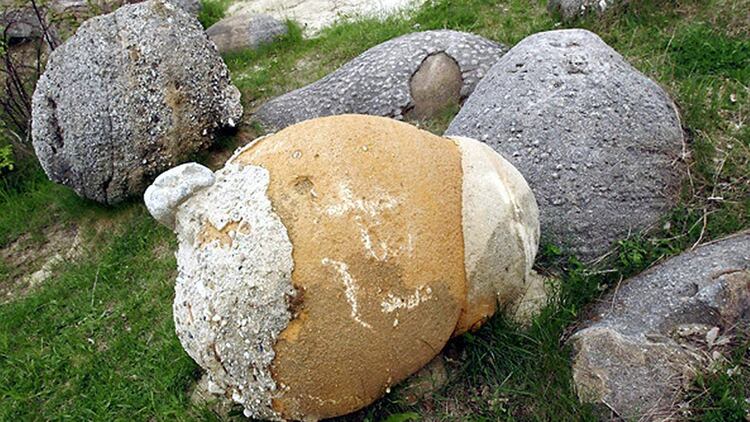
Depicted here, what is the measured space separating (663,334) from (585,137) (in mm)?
1204

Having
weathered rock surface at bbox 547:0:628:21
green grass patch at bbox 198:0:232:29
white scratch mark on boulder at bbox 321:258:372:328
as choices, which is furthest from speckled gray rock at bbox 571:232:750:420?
green grass patch at bbox 198:0:232:29

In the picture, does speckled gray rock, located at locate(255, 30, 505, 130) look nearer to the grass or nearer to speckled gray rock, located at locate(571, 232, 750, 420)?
the grass

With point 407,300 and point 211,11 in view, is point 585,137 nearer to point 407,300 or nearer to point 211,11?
point 407,300

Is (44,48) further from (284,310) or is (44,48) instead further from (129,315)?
(284,310)

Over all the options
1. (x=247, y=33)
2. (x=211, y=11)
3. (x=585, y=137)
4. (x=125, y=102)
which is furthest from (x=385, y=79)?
(x=211, y=11)

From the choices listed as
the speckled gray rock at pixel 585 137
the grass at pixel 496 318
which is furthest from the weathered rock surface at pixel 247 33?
the speckled gray rock at pixel 585 137

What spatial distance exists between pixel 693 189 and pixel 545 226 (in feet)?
2.88

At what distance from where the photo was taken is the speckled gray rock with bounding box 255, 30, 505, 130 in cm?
510

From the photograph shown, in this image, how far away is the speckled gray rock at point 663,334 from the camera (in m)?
2.51

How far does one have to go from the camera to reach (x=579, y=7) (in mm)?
5410

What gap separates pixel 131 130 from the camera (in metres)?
4.73

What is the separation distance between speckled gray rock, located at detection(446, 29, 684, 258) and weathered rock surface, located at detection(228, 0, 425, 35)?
3.66 m

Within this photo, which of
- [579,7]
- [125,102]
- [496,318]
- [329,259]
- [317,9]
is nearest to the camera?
[329,259]

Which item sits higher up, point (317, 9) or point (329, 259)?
point (329, 259)
